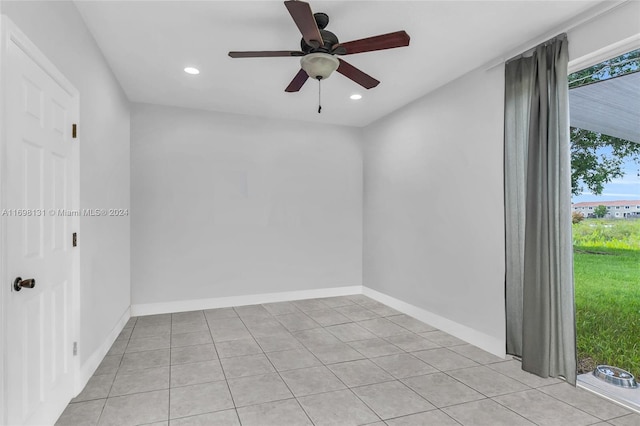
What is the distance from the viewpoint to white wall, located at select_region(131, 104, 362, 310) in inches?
178

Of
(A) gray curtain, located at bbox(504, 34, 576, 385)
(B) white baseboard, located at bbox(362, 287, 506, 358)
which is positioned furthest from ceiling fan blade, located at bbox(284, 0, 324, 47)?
(B) white baseboard, located at bbox(362, 287, 506, 358)

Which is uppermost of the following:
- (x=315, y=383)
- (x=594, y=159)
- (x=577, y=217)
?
(x=594, y=159)

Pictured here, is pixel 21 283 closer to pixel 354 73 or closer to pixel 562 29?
pixel 354 73

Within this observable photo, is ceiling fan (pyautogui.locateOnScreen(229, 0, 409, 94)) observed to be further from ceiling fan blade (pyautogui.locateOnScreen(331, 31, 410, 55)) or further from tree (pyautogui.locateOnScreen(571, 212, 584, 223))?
tree (pyautogui.locateOnScreen(571, 212, 584, 223))

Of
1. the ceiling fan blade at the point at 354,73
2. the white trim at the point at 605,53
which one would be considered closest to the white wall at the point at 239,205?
the ceiling fan blade at the point at 354,73

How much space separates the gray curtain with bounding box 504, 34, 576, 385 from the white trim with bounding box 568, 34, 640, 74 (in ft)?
0.44

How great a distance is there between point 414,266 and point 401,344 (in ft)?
3.67

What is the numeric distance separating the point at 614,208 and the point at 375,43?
2117 mm

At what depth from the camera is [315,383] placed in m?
2.71

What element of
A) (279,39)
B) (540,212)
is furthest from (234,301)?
(540,212)

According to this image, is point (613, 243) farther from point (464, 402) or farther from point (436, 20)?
point (436, 20)

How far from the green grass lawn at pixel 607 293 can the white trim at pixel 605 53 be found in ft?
3.83

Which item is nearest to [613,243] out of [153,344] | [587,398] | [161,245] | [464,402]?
[587,398]

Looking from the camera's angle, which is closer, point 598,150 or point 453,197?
point 598,150
